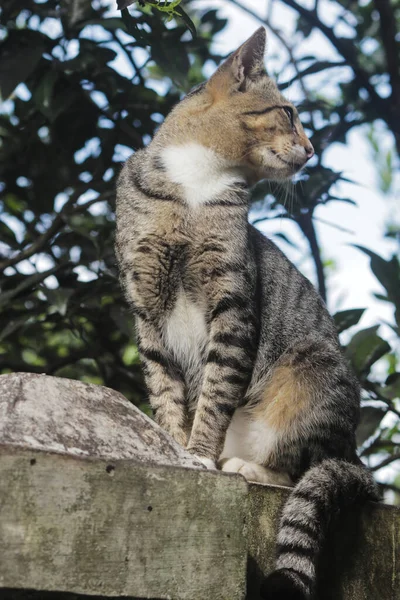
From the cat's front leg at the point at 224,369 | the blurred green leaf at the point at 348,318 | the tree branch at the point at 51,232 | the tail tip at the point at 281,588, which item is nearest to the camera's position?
the tail tip at the point at 281,588

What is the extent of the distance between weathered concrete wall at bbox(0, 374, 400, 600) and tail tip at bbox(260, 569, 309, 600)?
0.80ft

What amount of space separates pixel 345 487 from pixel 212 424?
20.3 inches

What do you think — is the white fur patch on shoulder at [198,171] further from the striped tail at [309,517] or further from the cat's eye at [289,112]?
the striped tail at [309,517]

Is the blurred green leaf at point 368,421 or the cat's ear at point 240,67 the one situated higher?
the cat's ear at point 240,67

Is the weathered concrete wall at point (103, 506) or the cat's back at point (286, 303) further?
the cat's back at point (286, 303)

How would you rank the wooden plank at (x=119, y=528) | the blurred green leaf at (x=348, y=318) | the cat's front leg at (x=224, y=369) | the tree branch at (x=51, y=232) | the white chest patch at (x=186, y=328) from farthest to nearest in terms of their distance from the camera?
the tree branch at (x=51, y=232)
the blurred green leaf at (x=348, y=318)
the white chest patch at (x=186, y=328)
the cat's front leg at (x=224, y=369)
the wooden plank at (x=119, y=528)

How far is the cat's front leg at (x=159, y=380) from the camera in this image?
297cm

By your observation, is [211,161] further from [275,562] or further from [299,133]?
[275,562]

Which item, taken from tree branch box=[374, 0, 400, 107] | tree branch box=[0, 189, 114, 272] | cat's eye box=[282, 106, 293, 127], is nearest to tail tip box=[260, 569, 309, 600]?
cat's eye box=[282, 106, 293, 127]

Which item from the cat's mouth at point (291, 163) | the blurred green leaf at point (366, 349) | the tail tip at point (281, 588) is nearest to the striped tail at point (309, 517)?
the tail tip at point (281, 588)

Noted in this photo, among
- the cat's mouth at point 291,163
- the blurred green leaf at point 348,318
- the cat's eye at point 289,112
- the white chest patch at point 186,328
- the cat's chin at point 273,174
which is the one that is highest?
the cat's eye at point 289,112

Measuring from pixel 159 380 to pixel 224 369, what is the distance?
11.9 inches

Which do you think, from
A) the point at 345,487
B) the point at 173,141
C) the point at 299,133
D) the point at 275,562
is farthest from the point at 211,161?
the point at 275,562

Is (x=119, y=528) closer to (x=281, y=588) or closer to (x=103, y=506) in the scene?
(x=103, y=506)
